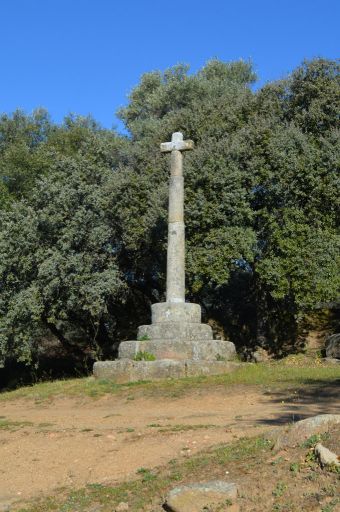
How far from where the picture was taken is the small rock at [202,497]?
5000mm

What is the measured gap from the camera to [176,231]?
16234 millimetres

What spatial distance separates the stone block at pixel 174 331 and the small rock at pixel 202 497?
31.4 ft

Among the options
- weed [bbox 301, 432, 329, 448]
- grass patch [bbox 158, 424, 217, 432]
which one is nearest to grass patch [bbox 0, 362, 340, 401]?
grass patch [bbox 158, 424, 217, 432]

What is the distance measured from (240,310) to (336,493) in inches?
793

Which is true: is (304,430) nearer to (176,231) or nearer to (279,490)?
(279,490)

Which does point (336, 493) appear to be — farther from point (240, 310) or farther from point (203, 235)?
point (240, 310)

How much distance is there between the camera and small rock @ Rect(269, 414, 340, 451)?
570 cm

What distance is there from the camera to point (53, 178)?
2133 centimetres

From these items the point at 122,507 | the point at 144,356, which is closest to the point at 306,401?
the point at 144,356

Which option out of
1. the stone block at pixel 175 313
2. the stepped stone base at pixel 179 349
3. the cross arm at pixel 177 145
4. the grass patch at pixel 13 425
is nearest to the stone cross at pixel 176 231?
the cross arm at pixel 177 145

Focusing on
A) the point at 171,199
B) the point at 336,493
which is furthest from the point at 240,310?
the point at 336,493

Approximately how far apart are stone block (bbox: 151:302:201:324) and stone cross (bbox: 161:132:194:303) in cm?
29

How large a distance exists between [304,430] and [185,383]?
23.4 feet

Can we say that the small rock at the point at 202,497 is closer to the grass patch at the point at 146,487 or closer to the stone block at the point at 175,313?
the grass patch at the point at 146,487
